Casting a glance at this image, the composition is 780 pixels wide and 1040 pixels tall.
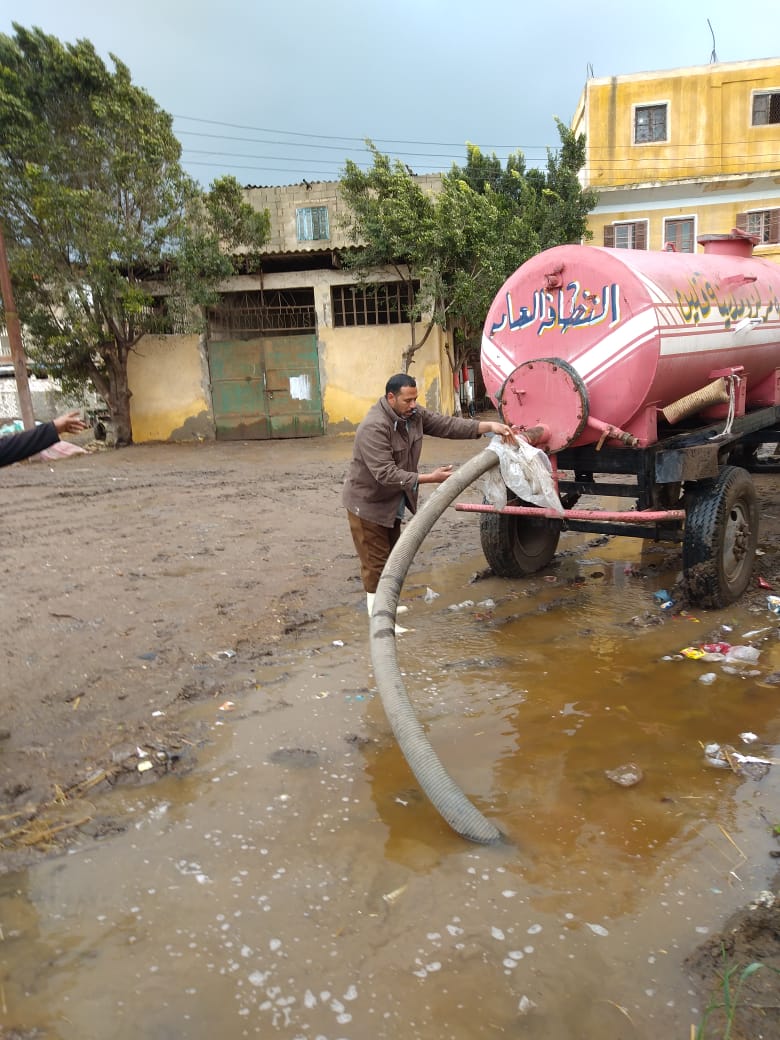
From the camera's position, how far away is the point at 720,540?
179 inches

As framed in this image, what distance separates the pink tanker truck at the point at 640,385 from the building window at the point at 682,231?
61.0 feet

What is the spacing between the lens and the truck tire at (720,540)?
4547 millimetres

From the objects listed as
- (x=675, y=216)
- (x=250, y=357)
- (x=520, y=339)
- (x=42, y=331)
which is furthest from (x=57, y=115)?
(x=675, y=216)

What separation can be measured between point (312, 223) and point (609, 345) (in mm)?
17116

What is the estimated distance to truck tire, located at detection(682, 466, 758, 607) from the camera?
4.55 meters

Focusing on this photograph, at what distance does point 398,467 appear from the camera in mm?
4328

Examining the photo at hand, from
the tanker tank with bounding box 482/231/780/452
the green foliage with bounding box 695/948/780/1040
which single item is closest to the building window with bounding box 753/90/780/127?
the tanker tank with bounding box 482/231/780/452

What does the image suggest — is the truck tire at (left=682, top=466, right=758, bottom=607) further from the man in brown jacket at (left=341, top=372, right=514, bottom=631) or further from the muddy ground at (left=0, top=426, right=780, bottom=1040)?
the man in brown jacket at (left=341, top=372, right=514, bottom=631)

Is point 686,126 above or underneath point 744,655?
above

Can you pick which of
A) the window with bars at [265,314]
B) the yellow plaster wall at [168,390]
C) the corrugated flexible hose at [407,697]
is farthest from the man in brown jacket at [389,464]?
the yellow plaster wall at [168,390]

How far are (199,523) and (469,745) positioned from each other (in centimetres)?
526

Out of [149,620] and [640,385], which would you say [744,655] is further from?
[149,620]

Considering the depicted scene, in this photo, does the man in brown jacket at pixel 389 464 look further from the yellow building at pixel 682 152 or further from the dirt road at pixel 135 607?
the yellow building at pixel 682 152

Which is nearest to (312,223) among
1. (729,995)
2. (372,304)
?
(372,304)
